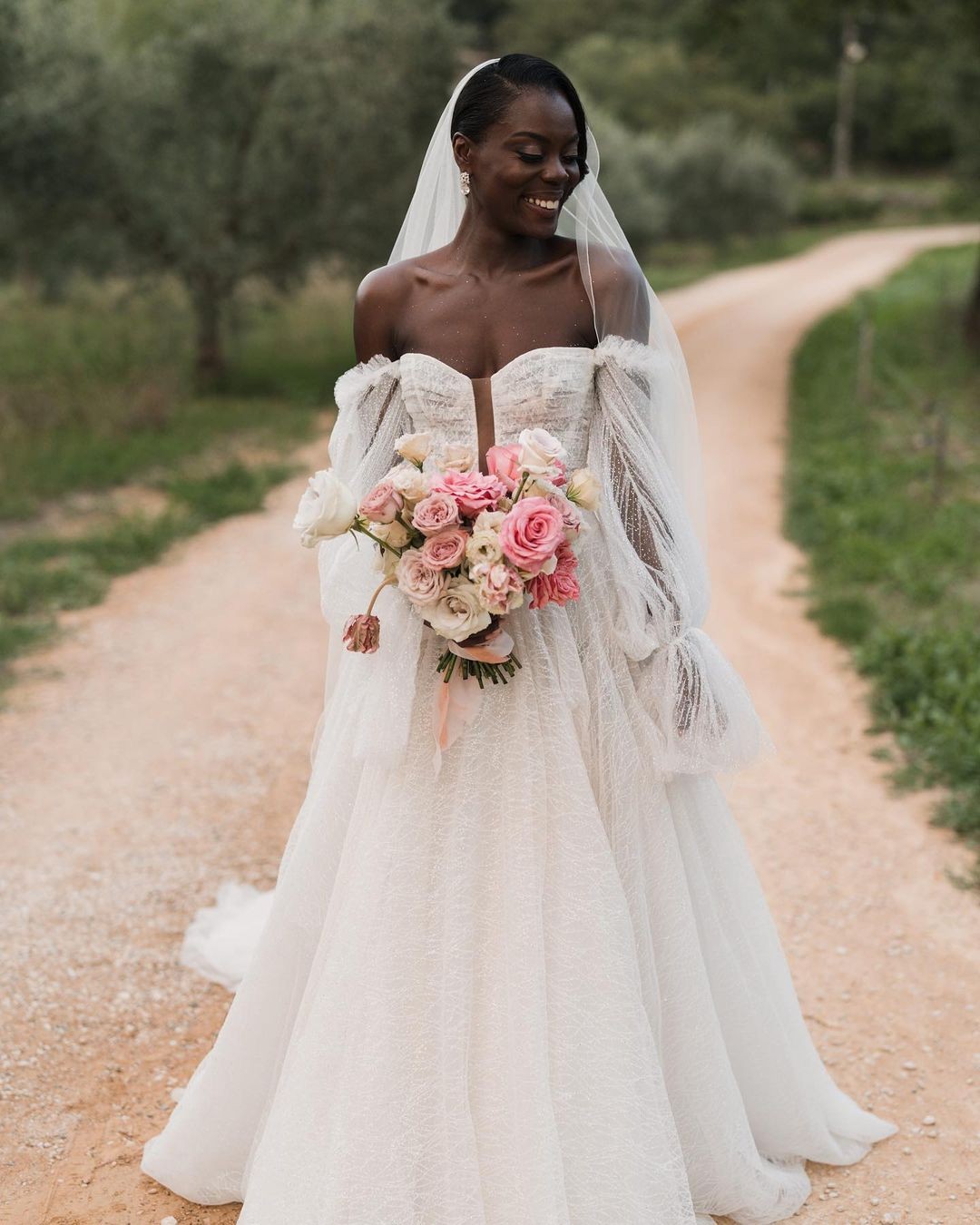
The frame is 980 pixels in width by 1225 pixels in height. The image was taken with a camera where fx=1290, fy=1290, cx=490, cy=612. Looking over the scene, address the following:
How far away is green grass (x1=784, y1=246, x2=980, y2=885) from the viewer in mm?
6074

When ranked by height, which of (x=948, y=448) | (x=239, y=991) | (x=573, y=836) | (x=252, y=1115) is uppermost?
(x=573, y=836)

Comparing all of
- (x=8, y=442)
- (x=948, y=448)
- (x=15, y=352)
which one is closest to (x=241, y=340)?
(x=15, y=352)

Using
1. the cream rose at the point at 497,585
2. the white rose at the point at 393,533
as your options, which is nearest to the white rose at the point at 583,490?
the cream rose at the point at 497,585

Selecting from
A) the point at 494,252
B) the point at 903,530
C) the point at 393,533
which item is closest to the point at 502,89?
the point at 494,252

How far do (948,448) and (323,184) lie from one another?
26.1 ft

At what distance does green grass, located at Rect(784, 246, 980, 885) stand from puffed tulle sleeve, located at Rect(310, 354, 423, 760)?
3.31 meters

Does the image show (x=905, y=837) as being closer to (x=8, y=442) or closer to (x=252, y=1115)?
(x=252, y=1115)

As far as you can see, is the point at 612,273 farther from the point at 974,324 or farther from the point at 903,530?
the point at 974,324

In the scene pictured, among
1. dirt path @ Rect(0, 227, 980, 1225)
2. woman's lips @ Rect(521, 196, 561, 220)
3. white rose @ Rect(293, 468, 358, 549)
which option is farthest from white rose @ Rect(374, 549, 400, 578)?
dirt path @ Rect(0, 227, 980, 1225)

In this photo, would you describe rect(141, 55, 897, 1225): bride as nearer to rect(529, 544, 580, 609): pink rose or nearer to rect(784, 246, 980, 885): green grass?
rect(529, 544, 580, 609): pink rose

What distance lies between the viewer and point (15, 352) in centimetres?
1608

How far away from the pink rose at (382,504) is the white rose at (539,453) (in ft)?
0.87

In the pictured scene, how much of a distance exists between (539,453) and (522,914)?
37.8 inches

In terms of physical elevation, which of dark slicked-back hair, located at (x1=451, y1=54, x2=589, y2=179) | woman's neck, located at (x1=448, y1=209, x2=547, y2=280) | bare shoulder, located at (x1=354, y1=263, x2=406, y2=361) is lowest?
bare shoulder, located at (x1=354, y1=263, x2=406, y2=361)
